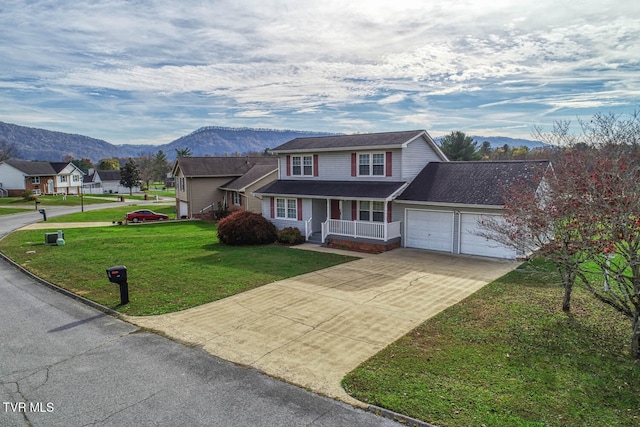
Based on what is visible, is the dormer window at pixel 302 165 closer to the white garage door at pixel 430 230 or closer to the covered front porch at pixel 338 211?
the covered front porch at pixel 338 211

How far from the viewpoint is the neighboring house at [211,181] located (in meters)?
36.8

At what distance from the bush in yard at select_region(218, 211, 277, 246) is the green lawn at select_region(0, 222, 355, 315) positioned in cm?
72

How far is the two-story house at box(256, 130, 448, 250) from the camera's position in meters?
21.5

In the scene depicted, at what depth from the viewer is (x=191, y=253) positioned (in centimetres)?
2086

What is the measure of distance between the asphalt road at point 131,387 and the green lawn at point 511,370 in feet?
3.50

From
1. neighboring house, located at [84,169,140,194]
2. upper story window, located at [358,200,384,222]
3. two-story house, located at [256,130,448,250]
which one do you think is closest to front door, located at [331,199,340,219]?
two-story house, located at [256,130,448,250]

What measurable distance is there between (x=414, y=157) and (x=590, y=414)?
689 inches

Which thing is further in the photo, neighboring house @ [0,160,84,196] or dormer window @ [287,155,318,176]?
neighboring house @ [0,160,84,196]

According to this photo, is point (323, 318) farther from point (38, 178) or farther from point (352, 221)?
point (38, 178)

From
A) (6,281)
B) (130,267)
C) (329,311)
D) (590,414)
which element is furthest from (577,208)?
(6,281)

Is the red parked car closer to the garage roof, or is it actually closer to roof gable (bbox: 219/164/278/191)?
roof gable (bbox: 219/164/278/191)

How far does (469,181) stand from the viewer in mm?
20547

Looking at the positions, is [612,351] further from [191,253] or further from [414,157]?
[191,253]

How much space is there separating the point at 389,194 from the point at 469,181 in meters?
4.01
